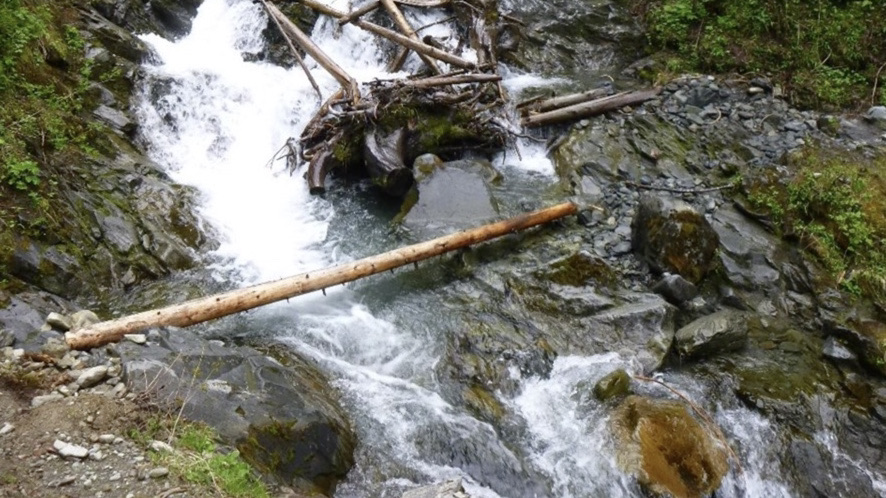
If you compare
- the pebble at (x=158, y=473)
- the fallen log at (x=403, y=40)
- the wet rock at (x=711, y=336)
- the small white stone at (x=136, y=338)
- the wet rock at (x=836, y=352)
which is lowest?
the wet rock at (x=836, y=352)

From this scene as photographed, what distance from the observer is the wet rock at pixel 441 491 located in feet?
14.6

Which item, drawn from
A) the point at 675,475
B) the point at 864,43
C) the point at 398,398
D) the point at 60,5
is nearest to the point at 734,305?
the point at 675,475

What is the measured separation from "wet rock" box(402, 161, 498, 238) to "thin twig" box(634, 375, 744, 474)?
128 inches

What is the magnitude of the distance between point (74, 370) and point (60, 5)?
809cm

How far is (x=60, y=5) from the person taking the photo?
971 cm

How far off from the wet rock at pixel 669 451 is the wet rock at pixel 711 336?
1.03m

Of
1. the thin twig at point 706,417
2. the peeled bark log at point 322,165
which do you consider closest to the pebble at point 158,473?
the thin twig at point 706,417

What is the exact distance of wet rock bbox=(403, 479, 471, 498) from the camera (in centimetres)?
446

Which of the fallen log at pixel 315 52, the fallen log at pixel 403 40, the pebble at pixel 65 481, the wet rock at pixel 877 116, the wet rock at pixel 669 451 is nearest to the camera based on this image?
the pebble at pixel 65 481

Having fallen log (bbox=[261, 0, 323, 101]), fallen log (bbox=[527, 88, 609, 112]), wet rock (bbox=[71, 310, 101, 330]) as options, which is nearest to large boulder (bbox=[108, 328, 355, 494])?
wet rock (bbox=[71, 310, 101, 330])

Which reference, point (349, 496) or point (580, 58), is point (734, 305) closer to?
point (349, 496)

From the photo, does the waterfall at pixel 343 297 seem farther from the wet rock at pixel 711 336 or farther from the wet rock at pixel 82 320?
the wet rock at pixel 82 320

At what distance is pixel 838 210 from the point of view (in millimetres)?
7688

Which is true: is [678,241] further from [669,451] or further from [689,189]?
[669,451]
